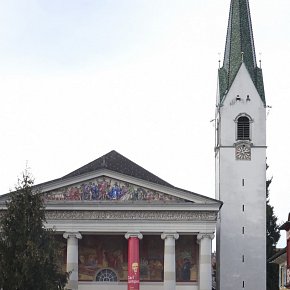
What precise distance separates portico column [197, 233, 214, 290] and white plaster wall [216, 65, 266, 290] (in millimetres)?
6208

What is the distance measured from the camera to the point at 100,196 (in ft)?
179

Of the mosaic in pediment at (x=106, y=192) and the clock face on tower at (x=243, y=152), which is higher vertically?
the clock face on tower at (x=243, y=152)

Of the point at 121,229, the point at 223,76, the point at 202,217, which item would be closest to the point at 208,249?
the point at 202,217

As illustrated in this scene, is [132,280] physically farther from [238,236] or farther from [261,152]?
[261,152]

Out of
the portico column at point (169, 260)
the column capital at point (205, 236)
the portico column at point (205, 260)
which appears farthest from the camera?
the column capital at point (205, 236)

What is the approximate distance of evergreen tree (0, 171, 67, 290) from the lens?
1144 inches

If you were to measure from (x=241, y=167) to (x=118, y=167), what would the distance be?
832 centimetres

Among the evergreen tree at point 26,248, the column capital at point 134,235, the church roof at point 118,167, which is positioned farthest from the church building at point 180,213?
the evergreen tree at point 26,248

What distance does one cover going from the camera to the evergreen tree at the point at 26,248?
2906cm

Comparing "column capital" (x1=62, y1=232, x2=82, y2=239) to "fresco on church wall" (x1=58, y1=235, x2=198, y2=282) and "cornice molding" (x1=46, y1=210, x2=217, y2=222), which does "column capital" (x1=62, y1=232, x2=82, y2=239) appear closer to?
"cornice molding" (x1=46, y1=210, x2=217, y2=222)

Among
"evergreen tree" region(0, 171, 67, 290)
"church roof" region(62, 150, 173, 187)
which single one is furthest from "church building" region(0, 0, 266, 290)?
"evergreen tree" region(0, 171, 67, 290)

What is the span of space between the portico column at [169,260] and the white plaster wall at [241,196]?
6.65 metres

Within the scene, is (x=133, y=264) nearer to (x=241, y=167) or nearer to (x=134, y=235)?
(x=134, y=235)

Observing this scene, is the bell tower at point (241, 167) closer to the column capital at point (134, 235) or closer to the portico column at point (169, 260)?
the portico column at point (169, 260)
